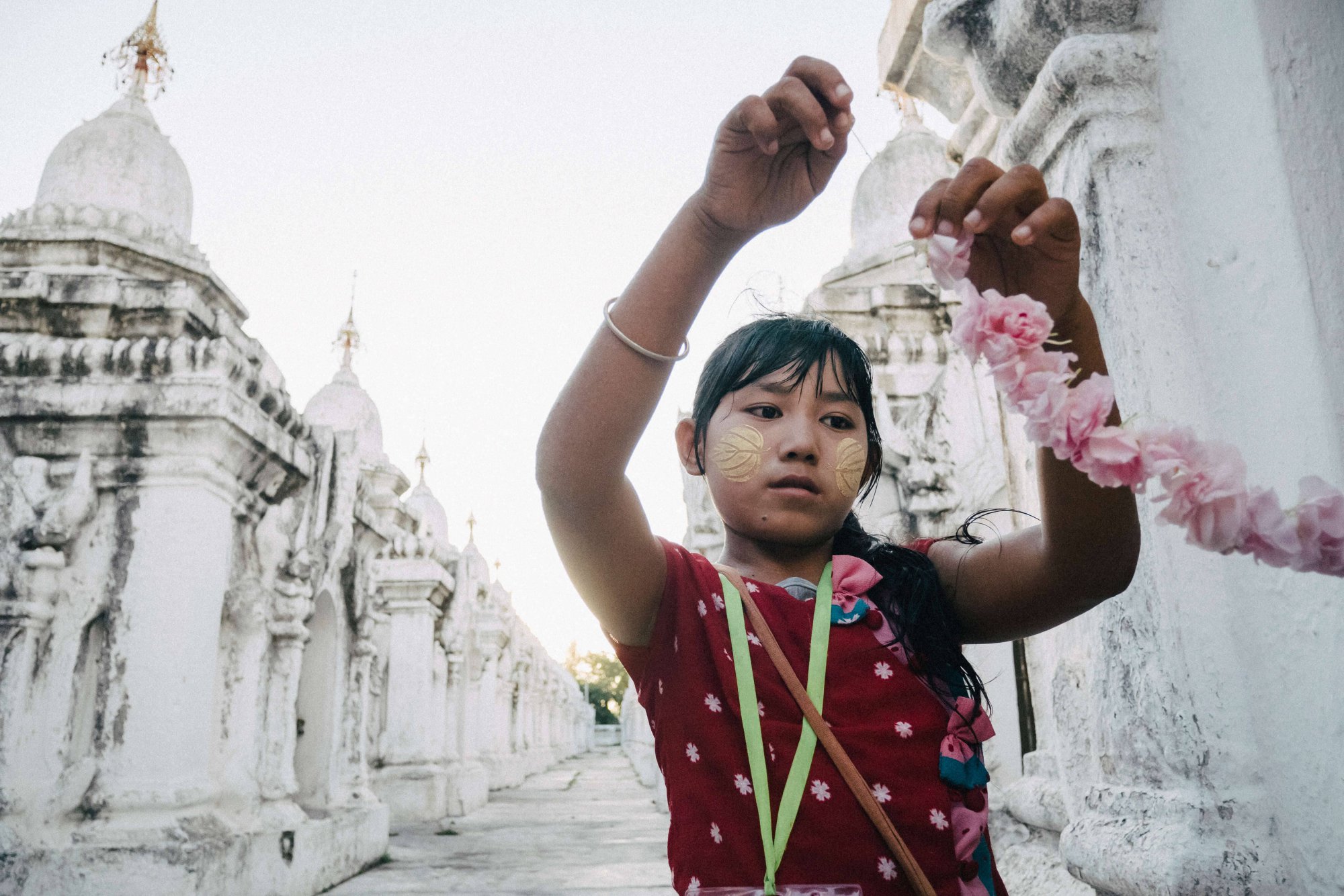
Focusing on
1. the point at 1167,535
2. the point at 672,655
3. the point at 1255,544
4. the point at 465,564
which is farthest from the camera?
the point at 465,564

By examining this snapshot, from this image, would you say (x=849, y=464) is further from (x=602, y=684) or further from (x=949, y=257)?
(x=602, y=684)

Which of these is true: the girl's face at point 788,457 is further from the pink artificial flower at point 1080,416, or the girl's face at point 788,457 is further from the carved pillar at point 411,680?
the carved pillar at point 411,680

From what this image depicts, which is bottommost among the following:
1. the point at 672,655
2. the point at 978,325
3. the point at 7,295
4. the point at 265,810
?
the point at 265,810

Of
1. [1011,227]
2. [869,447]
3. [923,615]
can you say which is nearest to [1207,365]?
[869,447]

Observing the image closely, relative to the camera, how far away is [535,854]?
24.9 feet

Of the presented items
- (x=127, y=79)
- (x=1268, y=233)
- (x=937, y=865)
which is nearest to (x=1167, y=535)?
(x=1268, y=233)

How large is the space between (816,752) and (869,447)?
1.92 ft

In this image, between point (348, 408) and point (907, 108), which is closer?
point (907, 108)

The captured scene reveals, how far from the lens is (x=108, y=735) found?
456cm

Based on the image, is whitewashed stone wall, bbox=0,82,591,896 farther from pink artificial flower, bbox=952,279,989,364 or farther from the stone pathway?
pink artificial flower, bbox=952,279,989,364

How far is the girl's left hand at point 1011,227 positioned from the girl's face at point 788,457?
38 centimetres

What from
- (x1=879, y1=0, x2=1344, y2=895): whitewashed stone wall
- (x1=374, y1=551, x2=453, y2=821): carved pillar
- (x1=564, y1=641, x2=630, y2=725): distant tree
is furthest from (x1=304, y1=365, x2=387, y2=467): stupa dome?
(x1=564, y1=641, x2=630, y2=725): distant tree

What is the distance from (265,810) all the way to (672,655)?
16.1 ft

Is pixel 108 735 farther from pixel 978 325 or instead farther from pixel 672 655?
pixel 978 325
